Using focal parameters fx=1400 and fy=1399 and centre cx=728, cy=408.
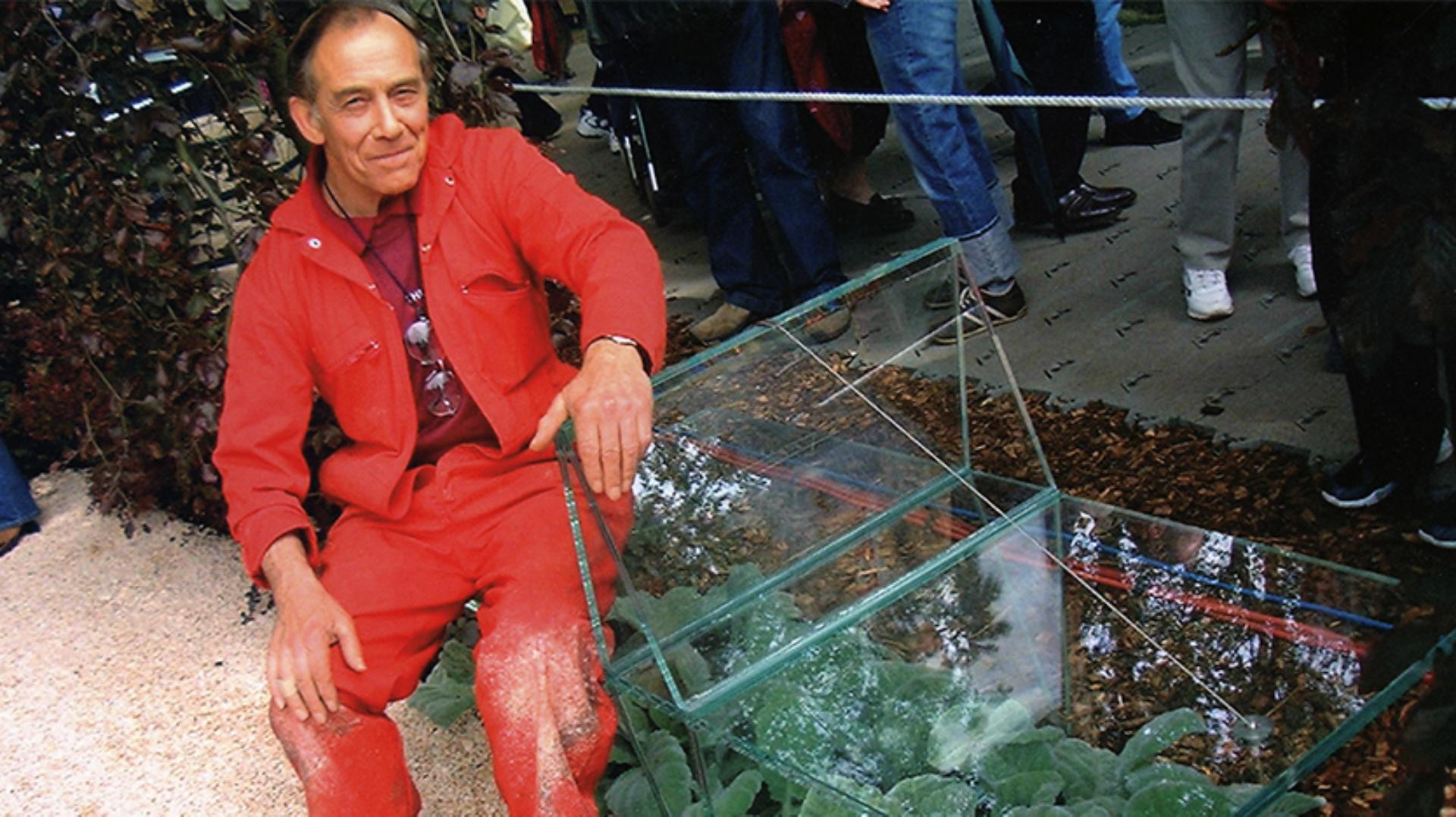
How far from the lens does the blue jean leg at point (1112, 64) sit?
5.30 metres

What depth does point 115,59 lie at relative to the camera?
11.5 ft

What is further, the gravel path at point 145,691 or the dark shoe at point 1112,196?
the dark shoe at point 1112,196

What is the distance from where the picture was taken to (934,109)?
160 inches

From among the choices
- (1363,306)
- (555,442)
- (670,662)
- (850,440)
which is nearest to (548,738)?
(670,662)

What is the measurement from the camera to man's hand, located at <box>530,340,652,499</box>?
2096 mm

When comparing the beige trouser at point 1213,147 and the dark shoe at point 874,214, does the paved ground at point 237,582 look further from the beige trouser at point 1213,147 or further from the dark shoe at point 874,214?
the dark shoe at point 874,214

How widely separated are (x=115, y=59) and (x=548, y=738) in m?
2.28

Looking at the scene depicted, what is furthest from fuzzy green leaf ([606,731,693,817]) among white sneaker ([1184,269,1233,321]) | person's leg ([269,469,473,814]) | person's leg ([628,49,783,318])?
person's leg ([628,49,783,318])

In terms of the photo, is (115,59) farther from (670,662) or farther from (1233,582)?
(1233,582)

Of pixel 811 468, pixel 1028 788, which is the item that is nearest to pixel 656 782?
pixel 811 468

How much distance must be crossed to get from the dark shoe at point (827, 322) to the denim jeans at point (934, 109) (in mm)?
1814

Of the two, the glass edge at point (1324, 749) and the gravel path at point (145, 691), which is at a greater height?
the glass edge at point (1324, 749)

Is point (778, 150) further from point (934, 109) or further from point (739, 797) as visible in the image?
point (739, 797)

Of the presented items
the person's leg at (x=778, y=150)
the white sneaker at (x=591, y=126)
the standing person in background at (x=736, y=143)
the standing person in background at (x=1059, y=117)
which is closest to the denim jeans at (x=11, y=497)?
the standing person in background at (x=736, y=143)
